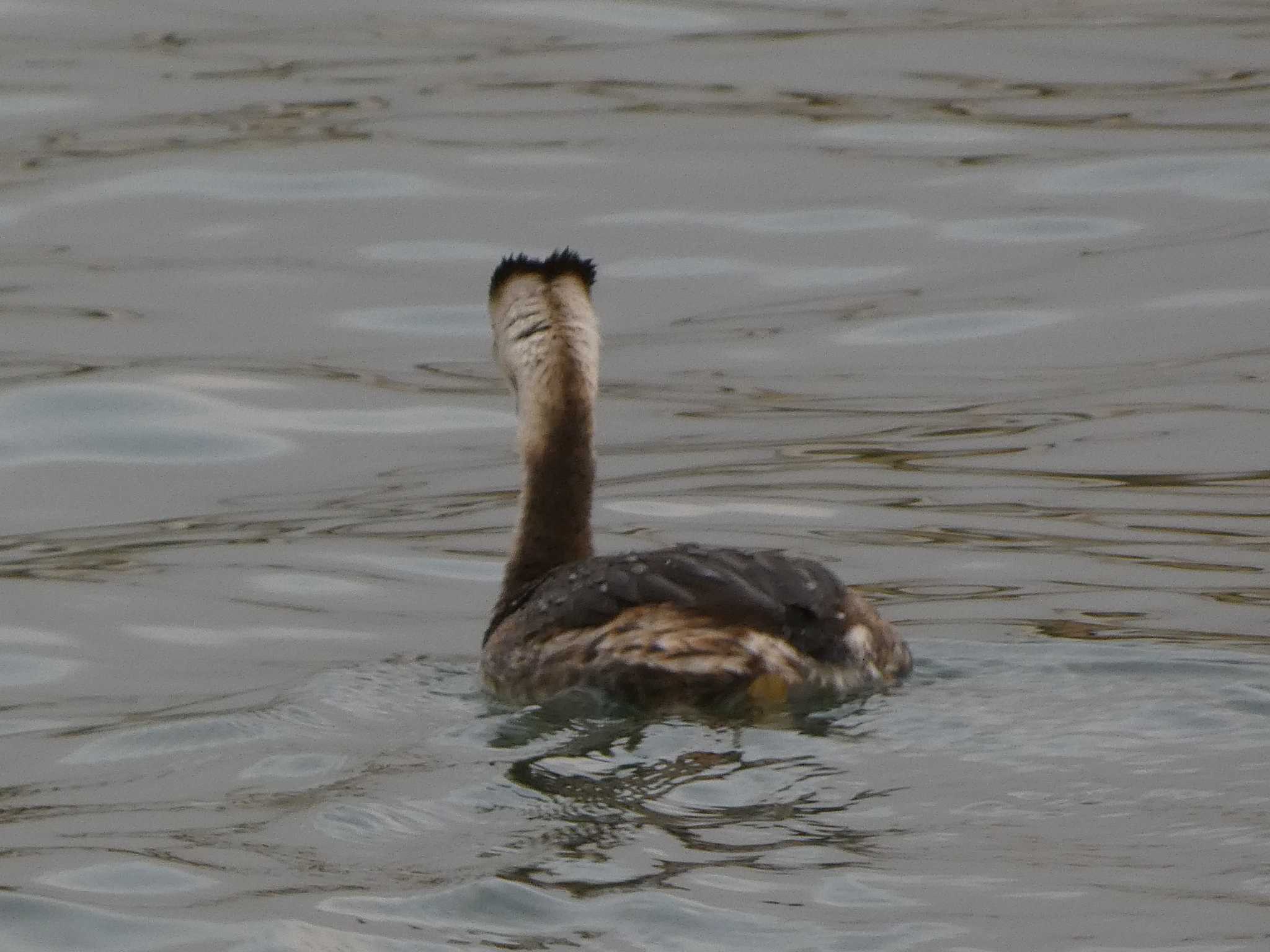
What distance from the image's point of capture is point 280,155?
16734 mm

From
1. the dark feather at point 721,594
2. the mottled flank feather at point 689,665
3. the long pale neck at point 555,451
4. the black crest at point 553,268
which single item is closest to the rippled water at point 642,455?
the mottled flank feather at point 689,665

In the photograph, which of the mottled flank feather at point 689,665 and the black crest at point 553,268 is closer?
the mottled flank feather at point 689,665

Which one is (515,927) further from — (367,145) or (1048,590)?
(367,145)

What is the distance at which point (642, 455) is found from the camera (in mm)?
12000

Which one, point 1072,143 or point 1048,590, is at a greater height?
point 1072,143

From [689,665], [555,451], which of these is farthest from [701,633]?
[555,451]

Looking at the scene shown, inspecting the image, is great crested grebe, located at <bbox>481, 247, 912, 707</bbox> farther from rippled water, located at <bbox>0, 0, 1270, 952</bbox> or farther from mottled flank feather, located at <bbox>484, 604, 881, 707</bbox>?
rippled water, located at <bbox>0, 0, 1270, 952</bbox>

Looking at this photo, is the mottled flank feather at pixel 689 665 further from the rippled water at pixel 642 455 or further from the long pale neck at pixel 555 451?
the long pale neck at pixel 555 451

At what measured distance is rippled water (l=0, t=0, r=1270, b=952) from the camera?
629 cm

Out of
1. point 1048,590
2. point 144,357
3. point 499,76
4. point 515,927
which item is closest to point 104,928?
point 515,927

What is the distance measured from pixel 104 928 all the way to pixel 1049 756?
2.43 meters

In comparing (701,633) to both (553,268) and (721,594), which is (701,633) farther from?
(553,268)

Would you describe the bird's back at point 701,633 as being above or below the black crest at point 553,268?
below

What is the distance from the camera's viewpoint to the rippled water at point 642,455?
20.6ft
